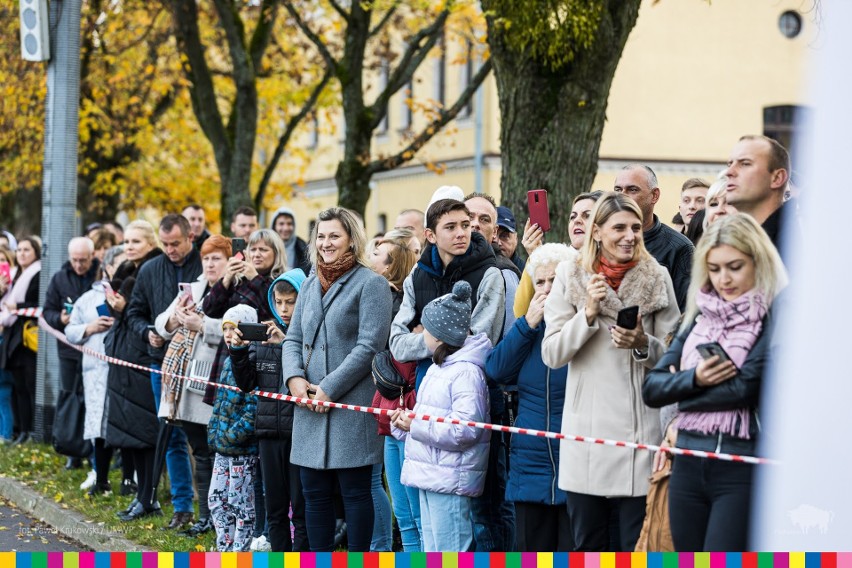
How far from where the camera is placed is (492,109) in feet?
112

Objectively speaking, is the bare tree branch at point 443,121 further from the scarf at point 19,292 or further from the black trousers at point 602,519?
the black trousers at point 602,519

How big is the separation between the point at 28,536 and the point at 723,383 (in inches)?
237

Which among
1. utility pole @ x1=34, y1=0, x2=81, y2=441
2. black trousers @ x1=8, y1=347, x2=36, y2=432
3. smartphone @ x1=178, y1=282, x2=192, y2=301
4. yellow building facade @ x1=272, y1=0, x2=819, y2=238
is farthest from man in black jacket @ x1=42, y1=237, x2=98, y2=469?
yellow building facade @ x1=272, y1=0, x2=819, y2=238

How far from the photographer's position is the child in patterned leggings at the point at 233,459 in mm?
8141

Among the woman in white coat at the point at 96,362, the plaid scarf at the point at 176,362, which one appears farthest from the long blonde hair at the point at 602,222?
the woman in white coat at the point at 96,362

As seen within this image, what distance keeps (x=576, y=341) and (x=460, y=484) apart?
1154 millimetres

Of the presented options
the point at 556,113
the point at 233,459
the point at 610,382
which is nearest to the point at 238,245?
the point at 233,459

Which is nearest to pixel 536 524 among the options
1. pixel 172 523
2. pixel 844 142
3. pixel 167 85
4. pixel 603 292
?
pixel 603 292

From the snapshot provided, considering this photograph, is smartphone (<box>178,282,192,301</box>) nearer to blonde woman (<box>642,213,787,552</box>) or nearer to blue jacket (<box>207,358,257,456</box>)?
blue jacket (<box>207,358,257,456</box>)

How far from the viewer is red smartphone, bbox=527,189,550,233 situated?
24.2 feet

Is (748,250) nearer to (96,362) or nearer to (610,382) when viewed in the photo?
(610,382)

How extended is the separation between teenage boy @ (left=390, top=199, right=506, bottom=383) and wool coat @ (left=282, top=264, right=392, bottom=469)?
29 centimetres

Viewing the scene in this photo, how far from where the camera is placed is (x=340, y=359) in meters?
7.55

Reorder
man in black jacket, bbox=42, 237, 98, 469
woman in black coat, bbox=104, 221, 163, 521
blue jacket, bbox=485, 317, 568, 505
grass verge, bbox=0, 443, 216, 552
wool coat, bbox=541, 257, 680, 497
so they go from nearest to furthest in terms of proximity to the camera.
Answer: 1. wool coat, bbox=541, 257, 680, 497
2. blue jacket, bbox=485, 317, 568, 505
3. grass verge, bbox=0, 443, 216, 552
4. woman in black coat, bbox=104, 221, 163, 521
5. man in black jacket, bbox=42, 237, 98, 469
